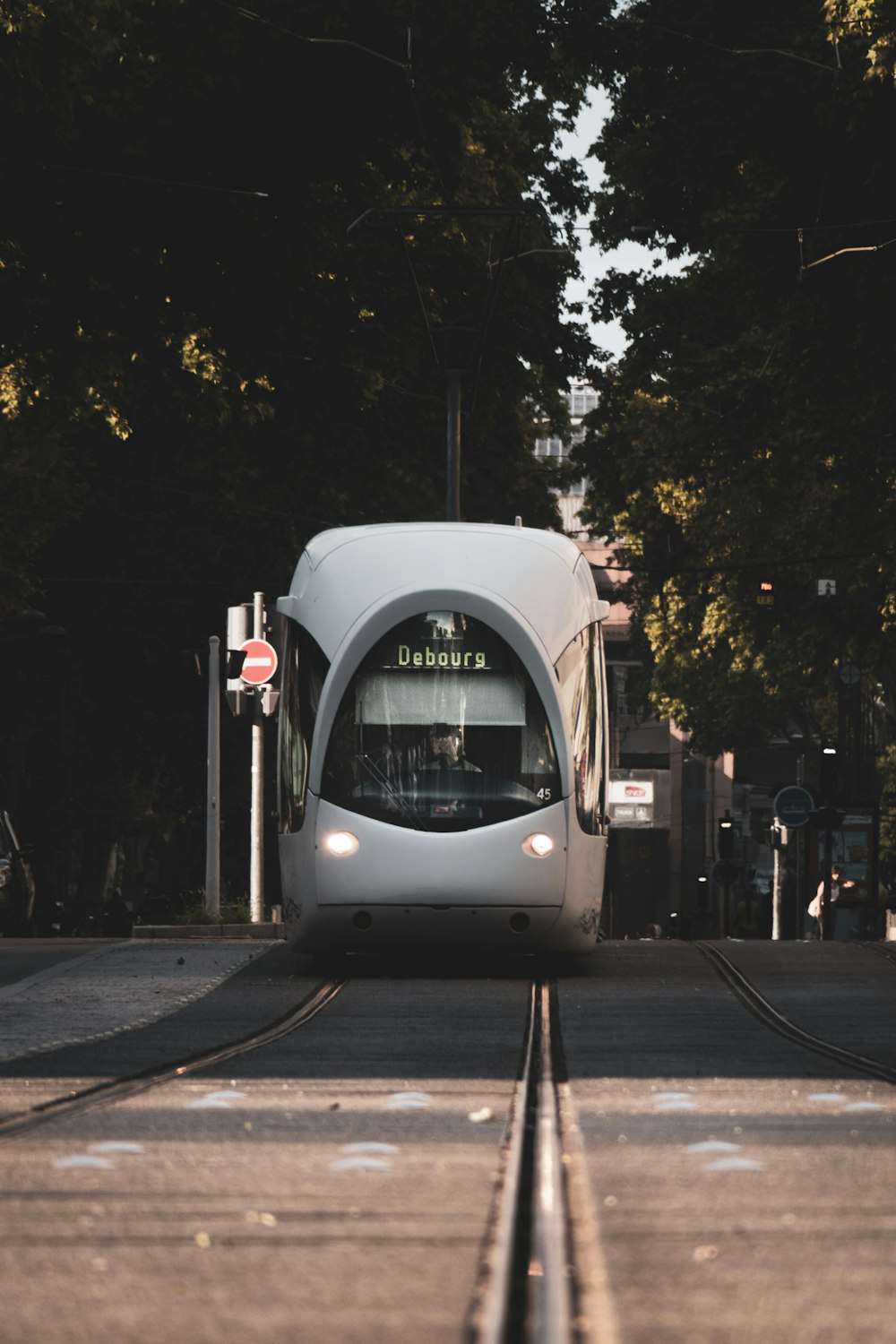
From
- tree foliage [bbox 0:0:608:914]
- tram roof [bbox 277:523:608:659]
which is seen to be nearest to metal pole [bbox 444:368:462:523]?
tree foliage [bbox 0:0:608:914]

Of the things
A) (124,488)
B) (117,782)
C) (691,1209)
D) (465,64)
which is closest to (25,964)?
(465,64)

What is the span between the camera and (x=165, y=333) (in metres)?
22.6

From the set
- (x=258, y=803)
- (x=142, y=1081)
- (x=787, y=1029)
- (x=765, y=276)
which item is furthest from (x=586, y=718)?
(x=258, y=803)

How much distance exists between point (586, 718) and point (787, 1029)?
5666mm

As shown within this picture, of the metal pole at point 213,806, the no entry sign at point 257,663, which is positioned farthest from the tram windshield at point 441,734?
the metal pole at point 213,806

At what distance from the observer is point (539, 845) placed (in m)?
Answer: 18.1

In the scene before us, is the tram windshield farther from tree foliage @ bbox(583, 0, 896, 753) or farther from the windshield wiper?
tree foliage @ bbox(583, 0, 896, 753)

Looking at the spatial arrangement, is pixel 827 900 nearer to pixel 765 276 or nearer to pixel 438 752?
pixel 765 276

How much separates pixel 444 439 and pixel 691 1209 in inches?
946

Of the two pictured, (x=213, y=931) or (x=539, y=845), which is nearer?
(x=539, y=845)

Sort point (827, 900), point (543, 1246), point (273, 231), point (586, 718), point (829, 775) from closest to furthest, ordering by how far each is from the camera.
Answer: point (543, 1246)
point (586, 718)
point (273, 231)
point (827, 900)
point (829, 775)

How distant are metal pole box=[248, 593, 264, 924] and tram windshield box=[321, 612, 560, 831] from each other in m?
7.71

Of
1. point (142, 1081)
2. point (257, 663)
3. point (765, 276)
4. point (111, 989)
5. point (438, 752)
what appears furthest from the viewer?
point (257, 663)

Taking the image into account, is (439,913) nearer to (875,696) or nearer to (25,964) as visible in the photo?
(25,964)
